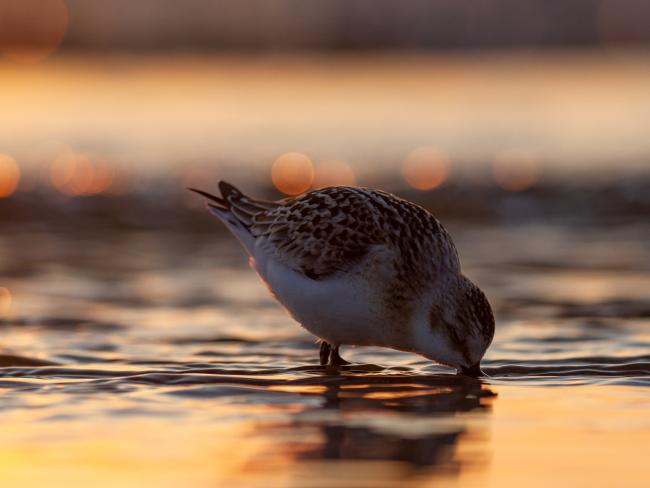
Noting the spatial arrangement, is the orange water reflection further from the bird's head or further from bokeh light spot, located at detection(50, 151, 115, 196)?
bokeh light spot, located at detection(50, 151, 115, 196)

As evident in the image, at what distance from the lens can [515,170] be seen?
18.7 m

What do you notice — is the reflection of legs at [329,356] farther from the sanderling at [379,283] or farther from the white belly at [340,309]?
the white belly at [340,309]

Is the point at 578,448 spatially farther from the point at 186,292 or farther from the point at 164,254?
the point at 164,254

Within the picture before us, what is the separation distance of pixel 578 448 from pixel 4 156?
51.1 ft

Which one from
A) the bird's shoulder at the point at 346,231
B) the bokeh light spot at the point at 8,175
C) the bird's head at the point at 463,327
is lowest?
the bird's head at the point at 463,327

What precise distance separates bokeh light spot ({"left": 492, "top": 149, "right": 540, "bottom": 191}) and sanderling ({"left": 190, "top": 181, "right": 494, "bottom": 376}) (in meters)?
9.51

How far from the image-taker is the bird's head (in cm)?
711

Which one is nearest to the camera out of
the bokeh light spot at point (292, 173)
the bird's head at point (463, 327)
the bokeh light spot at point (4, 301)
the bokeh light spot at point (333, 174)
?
the bird's head at point (463, 327)

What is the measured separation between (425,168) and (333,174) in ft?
4.55

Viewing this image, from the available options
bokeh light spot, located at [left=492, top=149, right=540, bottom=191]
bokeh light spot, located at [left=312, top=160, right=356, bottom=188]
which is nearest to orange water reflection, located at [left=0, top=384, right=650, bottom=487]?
bokeh light spot, located at [left=492, top=149, right=540, bottom=191]

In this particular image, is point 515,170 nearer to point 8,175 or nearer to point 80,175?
point 80,175

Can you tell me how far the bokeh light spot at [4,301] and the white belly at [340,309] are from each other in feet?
9.28

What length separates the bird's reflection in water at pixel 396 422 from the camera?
5562 mm

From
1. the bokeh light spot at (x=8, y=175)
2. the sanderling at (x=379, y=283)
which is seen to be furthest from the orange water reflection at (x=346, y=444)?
the bokeh light spot at (x=8, y=175)
